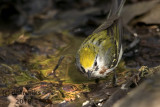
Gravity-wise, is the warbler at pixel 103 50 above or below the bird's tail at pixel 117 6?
below

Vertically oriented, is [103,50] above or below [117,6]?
below

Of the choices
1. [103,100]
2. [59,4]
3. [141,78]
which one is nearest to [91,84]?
[103,100]

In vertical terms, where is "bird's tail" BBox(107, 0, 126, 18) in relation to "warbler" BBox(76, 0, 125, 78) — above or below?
above

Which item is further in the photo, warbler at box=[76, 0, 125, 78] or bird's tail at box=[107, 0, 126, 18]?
bird's tail at box=[107, 0, 126, 18]

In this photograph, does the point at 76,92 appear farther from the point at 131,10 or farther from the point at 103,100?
the point at 131,10

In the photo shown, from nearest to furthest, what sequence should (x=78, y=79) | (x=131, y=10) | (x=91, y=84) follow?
(x=91, y=84), (x=78, y=79), (x=131, y=10)

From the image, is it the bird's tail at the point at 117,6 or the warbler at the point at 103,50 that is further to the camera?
the bird's tail at the point at 117,6

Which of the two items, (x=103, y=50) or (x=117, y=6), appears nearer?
(x=103, y=50)

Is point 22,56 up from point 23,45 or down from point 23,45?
down
